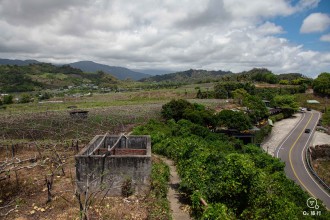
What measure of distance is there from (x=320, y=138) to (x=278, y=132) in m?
8.35

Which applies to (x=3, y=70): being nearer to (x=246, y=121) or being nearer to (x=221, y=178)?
(x=246, y=121)

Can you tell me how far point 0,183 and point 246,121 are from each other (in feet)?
127

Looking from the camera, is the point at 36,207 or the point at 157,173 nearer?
the point at 36,207

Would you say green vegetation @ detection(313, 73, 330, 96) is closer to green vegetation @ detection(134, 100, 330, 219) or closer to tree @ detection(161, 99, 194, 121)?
tree @ detection(161, 99, 194, 121)

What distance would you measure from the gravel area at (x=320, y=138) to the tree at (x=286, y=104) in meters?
13.8

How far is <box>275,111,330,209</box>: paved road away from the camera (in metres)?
34.2

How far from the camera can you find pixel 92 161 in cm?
1348

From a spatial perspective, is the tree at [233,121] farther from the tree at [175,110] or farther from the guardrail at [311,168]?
the guardrail at [311,168]

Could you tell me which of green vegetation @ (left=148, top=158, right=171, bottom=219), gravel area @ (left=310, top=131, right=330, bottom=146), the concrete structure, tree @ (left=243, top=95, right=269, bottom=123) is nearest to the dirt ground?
green vegetation @ (left=148, top=158, right=171, bottom=219)

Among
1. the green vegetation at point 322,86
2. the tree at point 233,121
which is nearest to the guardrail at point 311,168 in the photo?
the tree at point 233,121

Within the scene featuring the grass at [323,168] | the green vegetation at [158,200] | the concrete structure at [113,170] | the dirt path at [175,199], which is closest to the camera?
the green vegetation at [158,200]

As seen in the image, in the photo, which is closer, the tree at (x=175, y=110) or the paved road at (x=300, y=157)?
the paved road at (x=300, y=157)

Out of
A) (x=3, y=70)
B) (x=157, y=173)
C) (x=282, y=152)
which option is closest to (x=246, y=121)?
(x=282, y=152)

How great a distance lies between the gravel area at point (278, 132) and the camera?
5156cm
